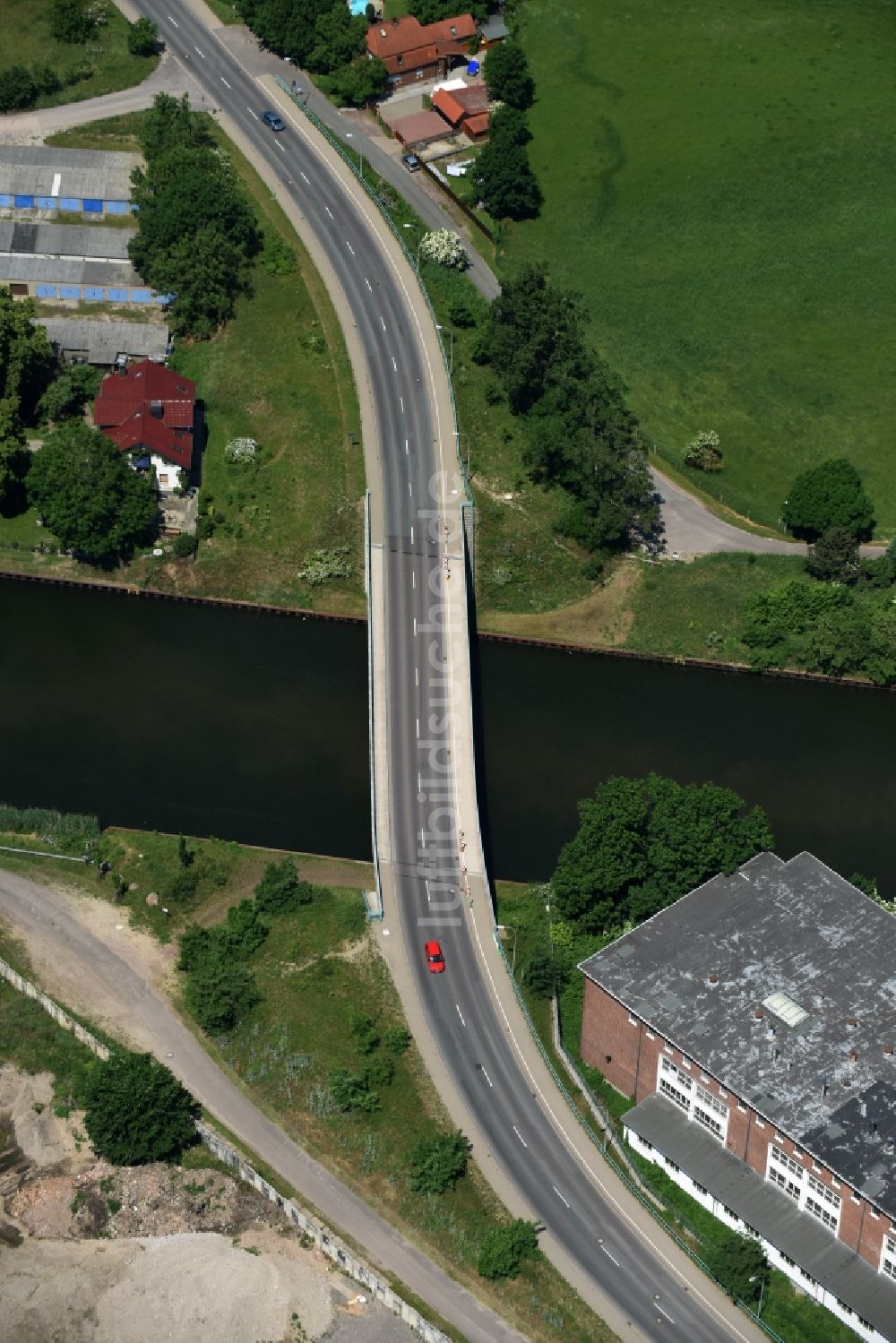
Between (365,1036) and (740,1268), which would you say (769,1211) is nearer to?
(740,1268)

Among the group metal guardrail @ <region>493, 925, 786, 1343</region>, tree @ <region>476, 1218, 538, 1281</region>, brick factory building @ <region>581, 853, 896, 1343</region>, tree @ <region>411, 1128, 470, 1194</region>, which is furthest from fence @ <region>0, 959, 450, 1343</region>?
brick factory building @ <region>581, 853, 896, 1343</region>

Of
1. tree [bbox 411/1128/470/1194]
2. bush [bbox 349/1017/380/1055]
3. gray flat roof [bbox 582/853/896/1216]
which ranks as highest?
gray flat roof [bbox 582/853/896/1216]

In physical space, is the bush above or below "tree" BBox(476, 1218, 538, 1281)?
above

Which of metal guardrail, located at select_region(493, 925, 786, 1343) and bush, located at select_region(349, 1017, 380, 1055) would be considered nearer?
metal guardrail, located at select_region(493, 925, 786, 1343)

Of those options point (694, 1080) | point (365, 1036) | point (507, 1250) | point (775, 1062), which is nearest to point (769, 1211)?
point (775, 1062)

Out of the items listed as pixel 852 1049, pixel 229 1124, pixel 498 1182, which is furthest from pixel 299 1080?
pixel 852 1049

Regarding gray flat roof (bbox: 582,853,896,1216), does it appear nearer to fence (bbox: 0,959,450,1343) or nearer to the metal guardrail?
the metal guardrail

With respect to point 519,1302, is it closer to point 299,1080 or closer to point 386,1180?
point 386,1180

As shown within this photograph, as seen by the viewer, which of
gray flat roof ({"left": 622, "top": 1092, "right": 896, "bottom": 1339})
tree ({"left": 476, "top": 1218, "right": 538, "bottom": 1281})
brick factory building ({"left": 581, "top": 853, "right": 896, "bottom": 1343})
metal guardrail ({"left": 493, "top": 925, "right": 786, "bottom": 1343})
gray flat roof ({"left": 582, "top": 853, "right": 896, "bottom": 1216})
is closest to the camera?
gray flat roof ({"left": 622, "top": 1092, "right": 896, "bottom": 1339})
